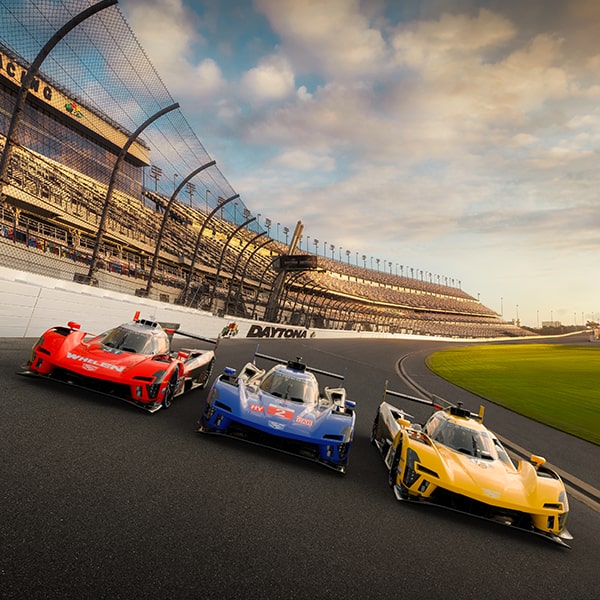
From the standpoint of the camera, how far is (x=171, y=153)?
15.4m

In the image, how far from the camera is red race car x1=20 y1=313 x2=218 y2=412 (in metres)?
6.11

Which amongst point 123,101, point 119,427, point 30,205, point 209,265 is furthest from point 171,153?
point 209,265

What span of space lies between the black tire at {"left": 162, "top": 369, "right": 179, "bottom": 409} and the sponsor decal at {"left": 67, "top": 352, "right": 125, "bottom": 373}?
0.85 m

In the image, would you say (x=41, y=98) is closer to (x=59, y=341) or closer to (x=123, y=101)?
(x=123, y=101)

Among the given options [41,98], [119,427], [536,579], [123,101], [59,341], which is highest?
[41,98]

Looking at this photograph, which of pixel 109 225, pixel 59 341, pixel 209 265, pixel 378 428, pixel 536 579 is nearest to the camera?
pixel 536 579

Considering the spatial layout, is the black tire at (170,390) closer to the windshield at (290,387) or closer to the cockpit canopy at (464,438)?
the windshield at (290,387)

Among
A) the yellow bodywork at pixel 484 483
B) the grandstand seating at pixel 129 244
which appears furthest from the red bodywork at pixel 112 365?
the grandstand seating at pixel 129 244

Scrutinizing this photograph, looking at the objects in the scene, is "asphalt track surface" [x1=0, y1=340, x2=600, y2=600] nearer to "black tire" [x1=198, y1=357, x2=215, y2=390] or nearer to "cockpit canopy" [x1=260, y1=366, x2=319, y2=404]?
"cockpit canopy" [x1=260, y1=366, x2=319, y2=404]

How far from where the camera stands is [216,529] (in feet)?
10.6

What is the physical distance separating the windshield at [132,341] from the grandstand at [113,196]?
209 inches

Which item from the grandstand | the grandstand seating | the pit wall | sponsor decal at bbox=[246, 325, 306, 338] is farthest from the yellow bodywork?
sponsor decal at bbox=[246, 325, 306, 338]

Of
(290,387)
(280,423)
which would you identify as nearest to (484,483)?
(280,423)

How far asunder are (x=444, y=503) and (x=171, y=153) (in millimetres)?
14777
